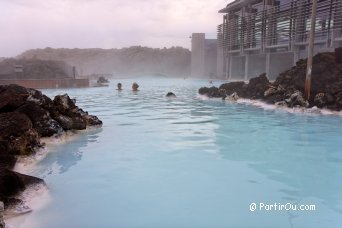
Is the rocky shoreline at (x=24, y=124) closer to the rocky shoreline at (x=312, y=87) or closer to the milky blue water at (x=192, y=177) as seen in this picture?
the milky blue water at (x=192, y=177)

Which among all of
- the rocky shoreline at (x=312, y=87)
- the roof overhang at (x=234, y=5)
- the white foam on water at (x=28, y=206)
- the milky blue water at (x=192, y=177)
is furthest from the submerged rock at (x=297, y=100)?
the roof overhang at (x=234, y=5)

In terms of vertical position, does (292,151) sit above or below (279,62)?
below

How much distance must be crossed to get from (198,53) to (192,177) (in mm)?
55220

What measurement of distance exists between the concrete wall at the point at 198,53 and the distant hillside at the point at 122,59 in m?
42.2

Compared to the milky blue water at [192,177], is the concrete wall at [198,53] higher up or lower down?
higher up

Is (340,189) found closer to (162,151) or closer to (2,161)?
(162,151)

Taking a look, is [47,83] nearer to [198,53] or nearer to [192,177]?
[192,177]

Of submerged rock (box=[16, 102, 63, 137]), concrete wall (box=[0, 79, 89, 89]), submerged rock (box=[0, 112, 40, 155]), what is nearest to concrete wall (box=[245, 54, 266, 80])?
concrete wall (box=[0, 79, 89, 89])

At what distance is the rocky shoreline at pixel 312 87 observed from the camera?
1575cm

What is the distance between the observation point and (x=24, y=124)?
7.62 m

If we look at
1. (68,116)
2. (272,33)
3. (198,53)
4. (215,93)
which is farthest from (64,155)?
(198,53)

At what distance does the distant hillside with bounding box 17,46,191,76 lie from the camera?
10725cm

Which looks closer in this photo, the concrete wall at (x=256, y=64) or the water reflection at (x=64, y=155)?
the water reflection at (x=64, y=155)

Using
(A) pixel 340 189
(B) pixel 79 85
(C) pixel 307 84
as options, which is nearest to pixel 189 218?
(A) pixel 340 189
